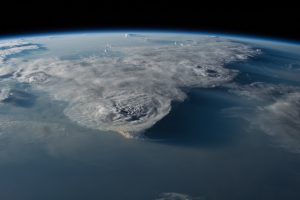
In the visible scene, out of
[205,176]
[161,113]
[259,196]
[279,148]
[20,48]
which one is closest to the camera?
[259,196]

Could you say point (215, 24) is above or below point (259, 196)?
above

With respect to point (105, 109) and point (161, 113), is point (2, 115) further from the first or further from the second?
point (161, 113)

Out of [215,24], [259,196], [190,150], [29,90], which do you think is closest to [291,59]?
[190,150]

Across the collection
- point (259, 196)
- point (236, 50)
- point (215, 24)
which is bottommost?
point (259, 196)

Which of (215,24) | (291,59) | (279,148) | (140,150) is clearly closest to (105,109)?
(140,150)

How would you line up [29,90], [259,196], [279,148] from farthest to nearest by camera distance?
[29,90] < [279,148] < [259,196]

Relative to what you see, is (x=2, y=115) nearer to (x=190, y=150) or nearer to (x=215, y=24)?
(x=190, y=150)

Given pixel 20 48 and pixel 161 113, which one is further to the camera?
pixel 20 48
